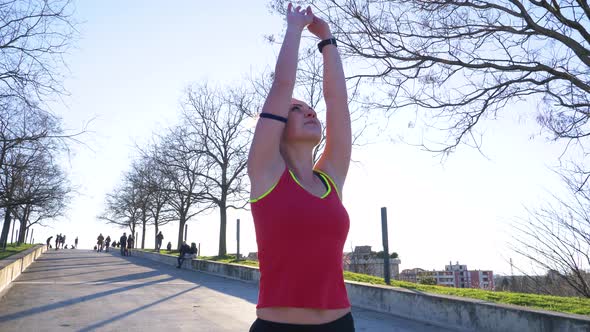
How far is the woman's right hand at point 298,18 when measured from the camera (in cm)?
209

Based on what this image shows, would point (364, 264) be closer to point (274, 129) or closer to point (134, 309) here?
point (134, 309)

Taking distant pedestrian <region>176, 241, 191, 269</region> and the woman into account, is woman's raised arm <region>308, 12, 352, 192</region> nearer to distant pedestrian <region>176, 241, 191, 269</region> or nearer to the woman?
the woman

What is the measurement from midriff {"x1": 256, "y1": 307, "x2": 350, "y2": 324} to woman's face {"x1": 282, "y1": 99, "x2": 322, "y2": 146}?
0.66 m

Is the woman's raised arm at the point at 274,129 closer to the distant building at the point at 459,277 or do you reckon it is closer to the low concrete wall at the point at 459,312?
the low concrete wall at the point at 459,312

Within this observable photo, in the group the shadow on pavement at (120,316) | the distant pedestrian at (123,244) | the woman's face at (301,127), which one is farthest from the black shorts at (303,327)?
the distant pedestrian at (123,244)

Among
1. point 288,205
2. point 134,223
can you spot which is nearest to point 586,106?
point 288,205

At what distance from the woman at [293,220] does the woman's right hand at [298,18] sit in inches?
3.2

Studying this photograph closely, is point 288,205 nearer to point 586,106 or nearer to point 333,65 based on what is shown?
point 333,65

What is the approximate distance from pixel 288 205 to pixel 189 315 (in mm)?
7324

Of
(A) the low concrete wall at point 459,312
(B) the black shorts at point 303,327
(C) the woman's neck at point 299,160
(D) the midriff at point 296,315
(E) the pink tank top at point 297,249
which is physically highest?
Answer: (C) the woman's neck at point 299,160

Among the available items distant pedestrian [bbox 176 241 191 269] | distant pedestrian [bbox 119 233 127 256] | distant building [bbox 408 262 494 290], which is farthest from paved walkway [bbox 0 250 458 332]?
distant pedestrian [bbox 119 233 127 256]

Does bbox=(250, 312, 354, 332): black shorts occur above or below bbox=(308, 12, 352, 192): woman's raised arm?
below

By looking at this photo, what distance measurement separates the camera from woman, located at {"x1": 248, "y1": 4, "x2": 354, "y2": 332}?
1584 mm

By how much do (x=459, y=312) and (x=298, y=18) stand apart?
21.2 ft
